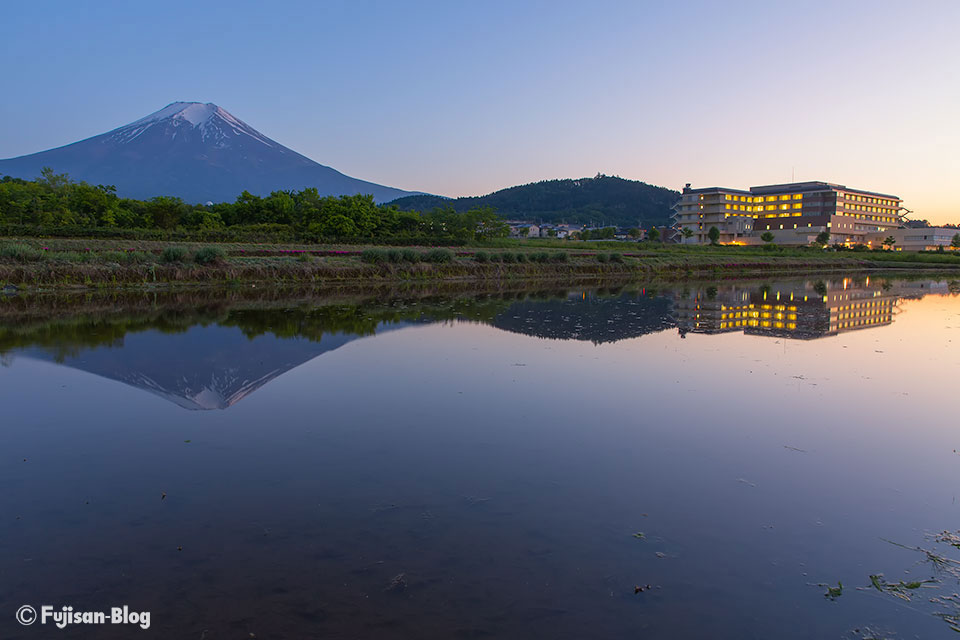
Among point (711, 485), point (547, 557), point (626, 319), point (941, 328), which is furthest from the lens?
point (626, 319)

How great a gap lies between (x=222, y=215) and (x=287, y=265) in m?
25.4

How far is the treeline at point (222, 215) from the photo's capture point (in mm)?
40000

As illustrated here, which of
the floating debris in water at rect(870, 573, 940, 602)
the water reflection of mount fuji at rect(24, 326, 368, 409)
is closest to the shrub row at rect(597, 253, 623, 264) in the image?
the water reflection of mount fuji at rect(24, 326, 368, 409)

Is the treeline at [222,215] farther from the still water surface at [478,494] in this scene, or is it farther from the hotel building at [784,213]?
the hotel building at [784,213]

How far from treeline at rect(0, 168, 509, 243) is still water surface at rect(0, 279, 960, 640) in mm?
35544

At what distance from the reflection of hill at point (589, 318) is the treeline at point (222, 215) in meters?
27.2

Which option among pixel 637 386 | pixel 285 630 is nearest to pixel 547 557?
pixel 285 630

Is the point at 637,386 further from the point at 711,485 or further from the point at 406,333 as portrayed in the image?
the point at 406,333

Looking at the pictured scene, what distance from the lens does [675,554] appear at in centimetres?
375

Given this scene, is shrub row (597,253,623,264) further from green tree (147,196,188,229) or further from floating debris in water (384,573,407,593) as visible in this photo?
floating debris in water (384,573,407,593)

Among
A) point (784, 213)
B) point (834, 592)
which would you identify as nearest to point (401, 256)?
point (834, 592)

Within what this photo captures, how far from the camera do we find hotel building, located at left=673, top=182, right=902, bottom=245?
89125 mm

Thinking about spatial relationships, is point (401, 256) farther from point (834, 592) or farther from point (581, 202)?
point (581, 202)

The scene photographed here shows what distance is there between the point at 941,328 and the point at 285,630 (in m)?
18.9
